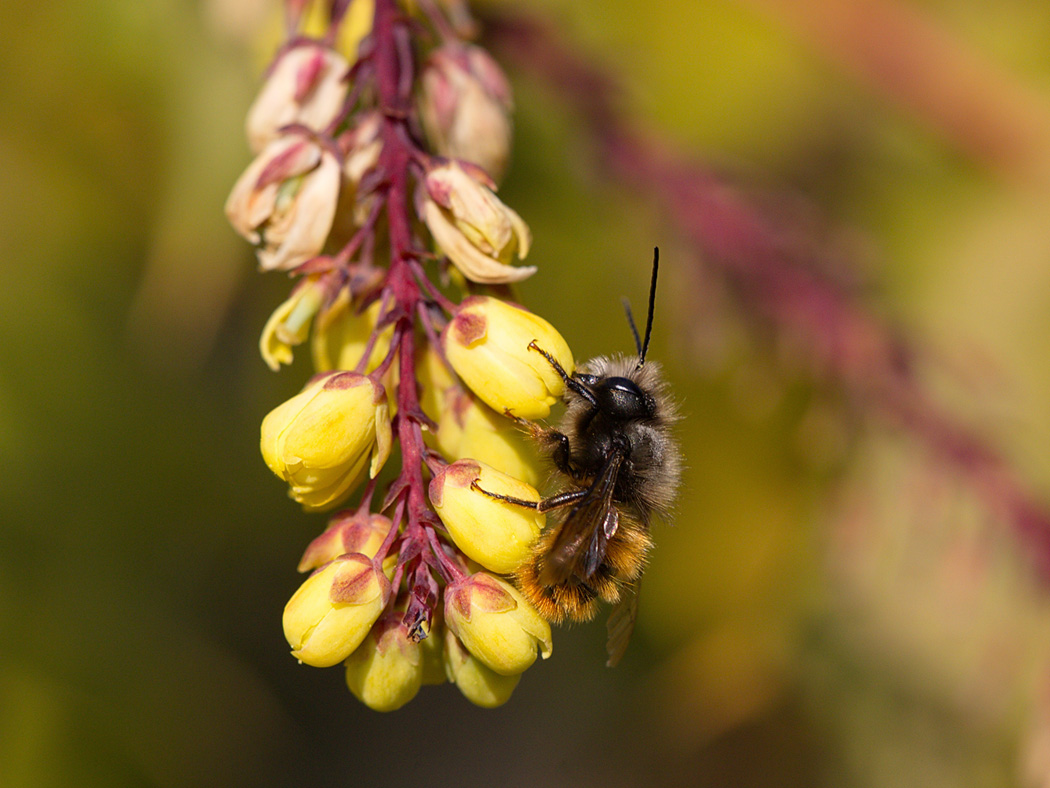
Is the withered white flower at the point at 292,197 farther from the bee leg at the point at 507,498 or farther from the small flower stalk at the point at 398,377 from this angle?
the bee leg at the point at 507,498

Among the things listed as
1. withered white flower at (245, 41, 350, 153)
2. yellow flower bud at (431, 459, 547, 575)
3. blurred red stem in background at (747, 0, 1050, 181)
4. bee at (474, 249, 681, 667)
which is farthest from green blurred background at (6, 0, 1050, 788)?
yellow flower bud at (431, 459, 547, 575)

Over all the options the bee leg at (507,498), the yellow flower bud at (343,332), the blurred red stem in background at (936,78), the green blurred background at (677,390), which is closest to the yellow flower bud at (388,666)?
the bee leg at (507,498)

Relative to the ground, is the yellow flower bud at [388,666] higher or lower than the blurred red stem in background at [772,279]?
lower

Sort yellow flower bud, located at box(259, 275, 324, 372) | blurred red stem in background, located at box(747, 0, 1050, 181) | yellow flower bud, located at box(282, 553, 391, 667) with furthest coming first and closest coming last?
blurred red stem in background, located at box(747, 0, 1050, 181) < yellow flower bud, located at box(259, 275, 324, 372) < yellow flower bud, located at box(282, 553, 391, 667)

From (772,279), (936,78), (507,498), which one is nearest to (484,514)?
(507,498)

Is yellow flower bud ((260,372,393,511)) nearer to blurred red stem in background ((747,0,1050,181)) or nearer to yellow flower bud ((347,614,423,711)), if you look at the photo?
yellow flower bud ((347,614,423,711))

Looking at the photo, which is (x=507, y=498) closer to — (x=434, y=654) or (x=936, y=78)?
(x=434, y=654)
